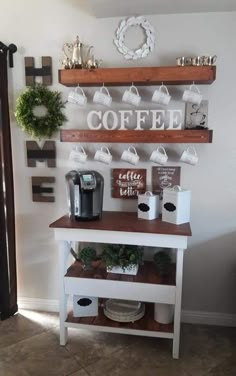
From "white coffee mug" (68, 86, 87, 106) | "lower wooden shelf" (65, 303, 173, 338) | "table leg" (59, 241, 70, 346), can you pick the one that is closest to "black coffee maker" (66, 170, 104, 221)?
"table leg" (59, 241, 70, 346)

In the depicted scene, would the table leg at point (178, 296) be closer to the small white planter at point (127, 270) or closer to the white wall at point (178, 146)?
the small white planter at point (127, 270)

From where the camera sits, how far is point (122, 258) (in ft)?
6.25

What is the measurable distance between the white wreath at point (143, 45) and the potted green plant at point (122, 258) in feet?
4.02

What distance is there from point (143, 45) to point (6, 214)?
1.46 meters

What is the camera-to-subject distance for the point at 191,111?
79.4 inches

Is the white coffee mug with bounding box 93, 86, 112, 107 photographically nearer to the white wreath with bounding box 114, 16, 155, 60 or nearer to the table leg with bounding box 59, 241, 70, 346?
the white wreath with bounding box 114, 16, 155, 60

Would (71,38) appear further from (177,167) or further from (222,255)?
(222,255)

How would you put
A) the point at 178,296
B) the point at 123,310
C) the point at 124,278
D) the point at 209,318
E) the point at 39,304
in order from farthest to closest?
the point at 39,304 → the point at 209,318 → the point at 123,310 → the point at 124,278 → the point at 178,296

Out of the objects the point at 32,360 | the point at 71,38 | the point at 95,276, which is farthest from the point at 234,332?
the point at 71,38

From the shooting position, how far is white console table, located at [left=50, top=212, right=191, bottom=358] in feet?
5.86

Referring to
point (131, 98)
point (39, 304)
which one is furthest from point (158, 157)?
point (39, 304)

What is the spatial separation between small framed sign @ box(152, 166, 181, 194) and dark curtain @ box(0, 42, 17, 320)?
101 cm

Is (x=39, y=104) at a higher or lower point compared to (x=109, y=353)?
higher

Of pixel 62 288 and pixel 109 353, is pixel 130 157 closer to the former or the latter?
pixel 62 288
